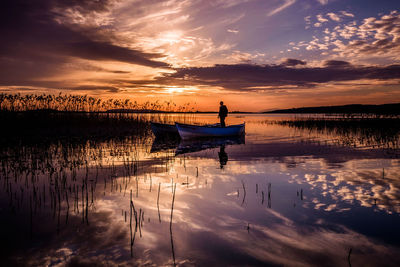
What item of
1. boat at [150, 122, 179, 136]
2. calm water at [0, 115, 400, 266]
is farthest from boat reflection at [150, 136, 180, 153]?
calm water at [0, 115, 400, 266]

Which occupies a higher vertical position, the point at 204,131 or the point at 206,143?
the point at 204,131

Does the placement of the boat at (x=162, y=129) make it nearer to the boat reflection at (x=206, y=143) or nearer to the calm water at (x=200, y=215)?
the boat reflection at (x=206, y=143)

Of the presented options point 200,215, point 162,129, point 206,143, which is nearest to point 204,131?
point 206,143

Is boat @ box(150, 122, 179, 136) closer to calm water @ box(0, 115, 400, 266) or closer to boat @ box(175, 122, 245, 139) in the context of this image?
boat @ box(175, 122, 245, 139)

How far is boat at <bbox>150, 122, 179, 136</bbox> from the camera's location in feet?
84.5

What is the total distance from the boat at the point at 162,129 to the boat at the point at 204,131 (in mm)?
2697

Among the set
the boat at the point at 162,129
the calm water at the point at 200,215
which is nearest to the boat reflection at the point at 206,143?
the boat at the point at 162,129

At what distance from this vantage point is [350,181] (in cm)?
929

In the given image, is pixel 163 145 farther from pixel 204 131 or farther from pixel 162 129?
pixel 162 129

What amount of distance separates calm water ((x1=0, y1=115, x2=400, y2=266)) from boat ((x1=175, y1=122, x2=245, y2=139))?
11.1 meters

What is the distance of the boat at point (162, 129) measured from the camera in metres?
25.8

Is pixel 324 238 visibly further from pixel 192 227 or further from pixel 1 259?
pixel 1 259

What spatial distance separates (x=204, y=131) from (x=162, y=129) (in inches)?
184

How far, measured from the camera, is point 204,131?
23859 millimetres
